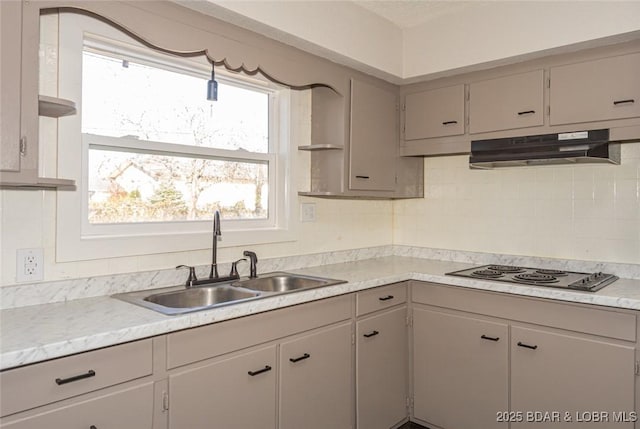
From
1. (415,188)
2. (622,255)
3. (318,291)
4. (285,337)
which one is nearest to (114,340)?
(285,337)

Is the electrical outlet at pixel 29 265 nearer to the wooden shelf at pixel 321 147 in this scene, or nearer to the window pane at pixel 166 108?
the window pane at pixel 166 108

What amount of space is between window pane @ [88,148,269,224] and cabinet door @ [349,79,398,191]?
587 millimetres

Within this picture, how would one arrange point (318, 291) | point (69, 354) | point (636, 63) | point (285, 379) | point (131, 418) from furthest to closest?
point (636, 63), point (318, 291), point (285, 379), point (131, 418), point (69, 354)

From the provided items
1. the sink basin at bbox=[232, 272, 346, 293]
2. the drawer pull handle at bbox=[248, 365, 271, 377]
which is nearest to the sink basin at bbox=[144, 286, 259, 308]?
the sink basin at bbox=[232, 272, 346, 293]

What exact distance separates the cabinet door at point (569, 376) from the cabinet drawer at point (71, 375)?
Result: 178cm

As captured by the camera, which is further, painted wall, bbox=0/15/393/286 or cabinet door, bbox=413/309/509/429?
cabinet door, bbox=413/309/509/429

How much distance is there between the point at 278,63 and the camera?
2.36m

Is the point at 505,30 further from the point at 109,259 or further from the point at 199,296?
the point at 109,259

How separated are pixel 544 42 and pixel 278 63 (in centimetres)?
146

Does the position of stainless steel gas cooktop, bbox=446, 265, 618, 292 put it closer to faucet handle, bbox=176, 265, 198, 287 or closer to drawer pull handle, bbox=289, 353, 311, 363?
drawer pull handle, bbox=289, 353, 311, 363

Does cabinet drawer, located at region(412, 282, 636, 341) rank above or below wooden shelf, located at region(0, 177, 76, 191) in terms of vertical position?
below

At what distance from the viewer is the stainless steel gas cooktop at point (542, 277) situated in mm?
2211

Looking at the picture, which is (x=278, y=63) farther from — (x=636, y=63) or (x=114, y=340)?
(x=636, y=63)

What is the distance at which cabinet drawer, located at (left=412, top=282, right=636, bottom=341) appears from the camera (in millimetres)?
1983
